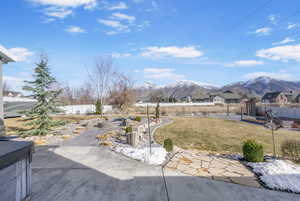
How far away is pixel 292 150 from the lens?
555 cm

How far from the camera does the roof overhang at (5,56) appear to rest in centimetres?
420

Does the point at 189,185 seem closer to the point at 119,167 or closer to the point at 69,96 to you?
the point at 119,167

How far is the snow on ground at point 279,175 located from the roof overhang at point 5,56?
768cm

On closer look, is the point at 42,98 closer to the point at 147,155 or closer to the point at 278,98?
the point at 147,155

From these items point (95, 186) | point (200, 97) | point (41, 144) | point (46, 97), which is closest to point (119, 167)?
point (95, 186)

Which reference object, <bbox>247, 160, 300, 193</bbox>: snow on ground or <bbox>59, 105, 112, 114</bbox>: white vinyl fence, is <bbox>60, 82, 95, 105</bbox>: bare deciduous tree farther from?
<bbox>247, 160, 300, 193</bbox>: snow on ground

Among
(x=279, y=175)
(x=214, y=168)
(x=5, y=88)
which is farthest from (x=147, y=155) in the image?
(x=5, y=88)

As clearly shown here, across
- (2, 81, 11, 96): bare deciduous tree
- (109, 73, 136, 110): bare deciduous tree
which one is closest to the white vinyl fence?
(109, 73, 136, 110): bare deciduous tree

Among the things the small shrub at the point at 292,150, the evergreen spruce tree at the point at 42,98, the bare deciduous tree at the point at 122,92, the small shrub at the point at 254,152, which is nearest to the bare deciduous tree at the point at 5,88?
the bare deciduous tree at the point at 122,92

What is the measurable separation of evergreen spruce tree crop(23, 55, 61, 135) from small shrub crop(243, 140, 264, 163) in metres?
9.62

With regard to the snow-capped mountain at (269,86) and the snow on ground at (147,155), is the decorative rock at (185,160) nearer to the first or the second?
the snow on ground at (147,155)

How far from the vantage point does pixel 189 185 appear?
3545 millimetres

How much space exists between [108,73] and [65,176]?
71.8 feet

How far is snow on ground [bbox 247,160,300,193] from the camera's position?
3.45 m
